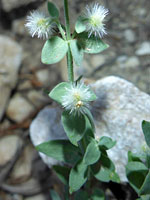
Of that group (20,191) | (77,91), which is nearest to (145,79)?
(20,191)

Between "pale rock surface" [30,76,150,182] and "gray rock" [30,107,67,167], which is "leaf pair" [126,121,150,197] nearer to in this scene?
"pale rock surface" [30,76,150,182]

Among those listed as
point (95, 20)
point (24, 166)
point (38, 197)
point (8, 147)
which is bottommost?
point (38, 197)

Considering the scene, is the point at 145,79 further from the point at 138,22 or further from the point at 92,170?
the point at 92,170

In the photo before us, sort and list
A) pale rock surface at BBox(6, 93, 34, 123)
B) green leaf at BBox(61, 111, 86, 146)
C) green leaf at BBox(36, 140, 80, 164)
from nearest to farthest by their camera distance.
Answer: green leaf at BBox(61, 111, 86, 146)
green leaf at BBox(36, 140, 80, 164)
pale rock surface at BBox(6, 93, 34, 123)

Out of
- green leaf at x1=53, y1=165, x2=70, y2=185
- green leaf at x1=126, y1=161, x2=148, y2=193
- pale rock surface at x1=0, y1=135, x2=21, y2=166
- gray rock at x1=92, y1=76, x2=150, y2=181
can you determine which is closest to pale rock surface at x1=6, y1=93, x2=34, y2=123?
pale rock surface at x1=0, y1=135, x2=21, y2=166

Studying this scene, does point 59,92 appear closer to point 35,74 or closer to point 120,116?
point 120,116

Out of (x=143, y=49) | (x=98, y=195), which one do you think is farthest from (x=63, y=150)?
(x=143, y=49)
